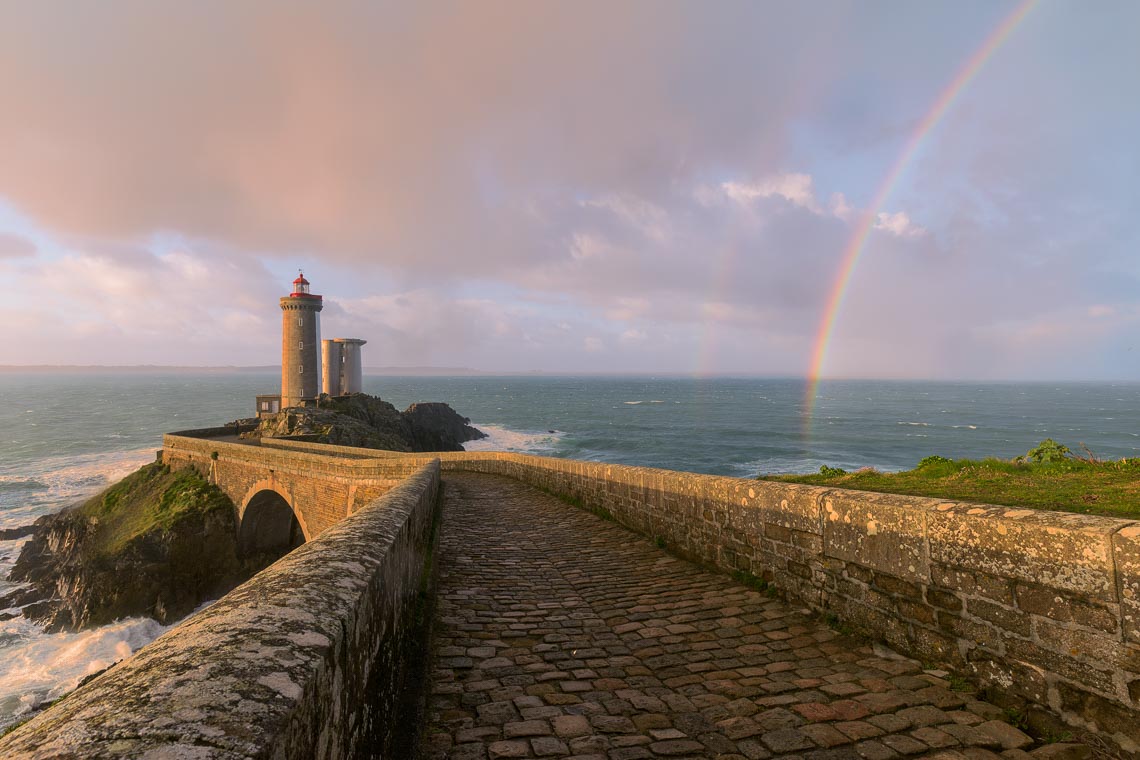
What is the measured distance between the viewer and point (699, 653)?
4.27 meters

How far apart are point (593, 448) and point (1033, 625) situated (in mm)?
56390

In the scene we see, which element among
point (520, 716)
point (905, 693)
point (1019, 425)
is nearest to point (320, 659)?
point (520, 716)

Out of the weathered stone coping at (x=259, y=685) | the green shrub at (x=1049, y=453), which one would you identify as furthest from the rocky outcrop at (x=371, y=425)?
the green shrub at (x=1049, y=453)

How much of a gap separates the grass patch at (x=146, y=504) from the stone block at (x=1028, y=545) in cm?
2785

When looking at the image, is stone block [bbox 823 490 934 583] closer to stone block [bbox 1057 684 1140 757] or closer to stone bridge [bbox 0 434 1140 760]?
stone bridge [bbox 0 434 1140 760]

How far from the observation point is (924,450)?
175 ft

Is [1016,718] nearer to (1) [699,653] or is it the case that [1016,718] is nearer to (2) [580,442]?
(1) [699,653]

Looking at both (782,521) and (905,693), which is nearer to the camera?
(905,693)

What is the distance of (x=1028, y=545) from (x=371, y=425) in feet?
143

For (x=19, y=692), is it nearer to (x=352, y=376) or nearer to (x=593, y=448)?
(x=352, y=376)

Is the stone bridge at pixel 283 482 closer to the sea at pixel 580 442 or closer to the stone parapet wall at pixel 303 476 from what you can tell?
the stone parapet wall at pixel 303 476

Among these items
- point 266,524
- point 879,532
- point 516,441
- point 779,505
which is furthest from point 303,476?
point 516,441

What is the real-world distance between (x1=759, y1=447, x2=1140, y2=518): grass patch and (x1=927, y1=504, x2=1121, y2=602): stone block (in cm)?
398

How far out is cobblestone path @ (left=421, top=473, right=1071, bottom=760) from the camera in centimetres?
302
